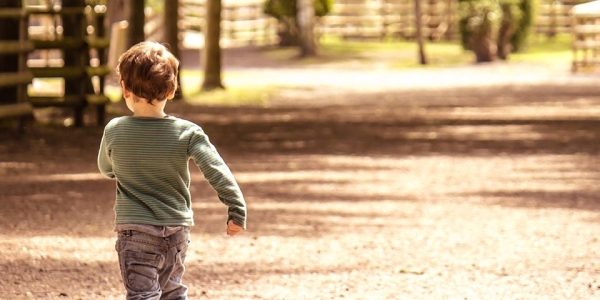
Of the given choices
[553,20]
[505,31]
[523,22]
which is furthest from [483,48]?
[553,20]

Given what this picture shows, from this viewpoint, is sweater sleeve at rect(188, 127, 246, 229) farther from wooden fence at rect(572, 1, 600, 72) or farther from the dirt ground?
wooden fence at rect(572, 1, 600, 72)

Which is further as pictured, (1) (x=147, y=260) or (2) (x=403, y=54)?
(2) (x=403, y=54)

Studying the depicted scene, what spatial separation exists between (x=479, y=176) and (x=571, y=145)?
3.51m

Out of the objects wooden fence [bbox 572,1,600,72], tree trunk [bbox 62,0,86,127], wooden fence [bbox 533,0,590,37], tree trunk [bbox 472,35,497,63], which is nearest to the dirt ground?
tree trunk [bbox 62,0,86,127]

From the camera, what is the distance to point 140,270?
501 cm

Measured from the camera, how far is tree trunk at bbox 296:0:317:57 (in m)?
40.3

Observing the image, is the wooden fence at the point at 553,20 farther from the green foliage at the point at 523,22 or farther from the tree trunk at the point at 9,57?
the tree trunk at the point at 9,57

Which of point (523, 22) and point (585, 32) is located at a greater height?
point (585, 32)

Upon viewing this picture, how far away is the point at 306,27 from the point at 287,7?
1.65 meters

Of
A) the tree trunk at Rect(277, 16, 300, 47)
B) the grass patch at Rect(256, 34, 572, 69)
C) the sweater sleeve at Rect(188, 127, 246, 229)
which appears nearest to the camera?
the sweater sleeve at Rect(188, 127, 246, 229)

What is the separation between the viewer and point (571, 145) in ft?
51.6

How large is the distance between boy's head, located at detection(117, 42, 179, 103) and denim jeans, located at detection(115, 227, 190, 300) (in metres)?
0.56

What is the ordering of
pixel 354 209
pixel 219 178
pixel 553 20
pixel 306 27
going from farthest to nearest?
pixel 553 20 → pixel 306 27 → pixel 354 209 → pixel 219 178

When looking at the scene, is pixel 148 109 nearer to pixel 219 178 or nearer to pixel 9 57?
pixel 219 178
